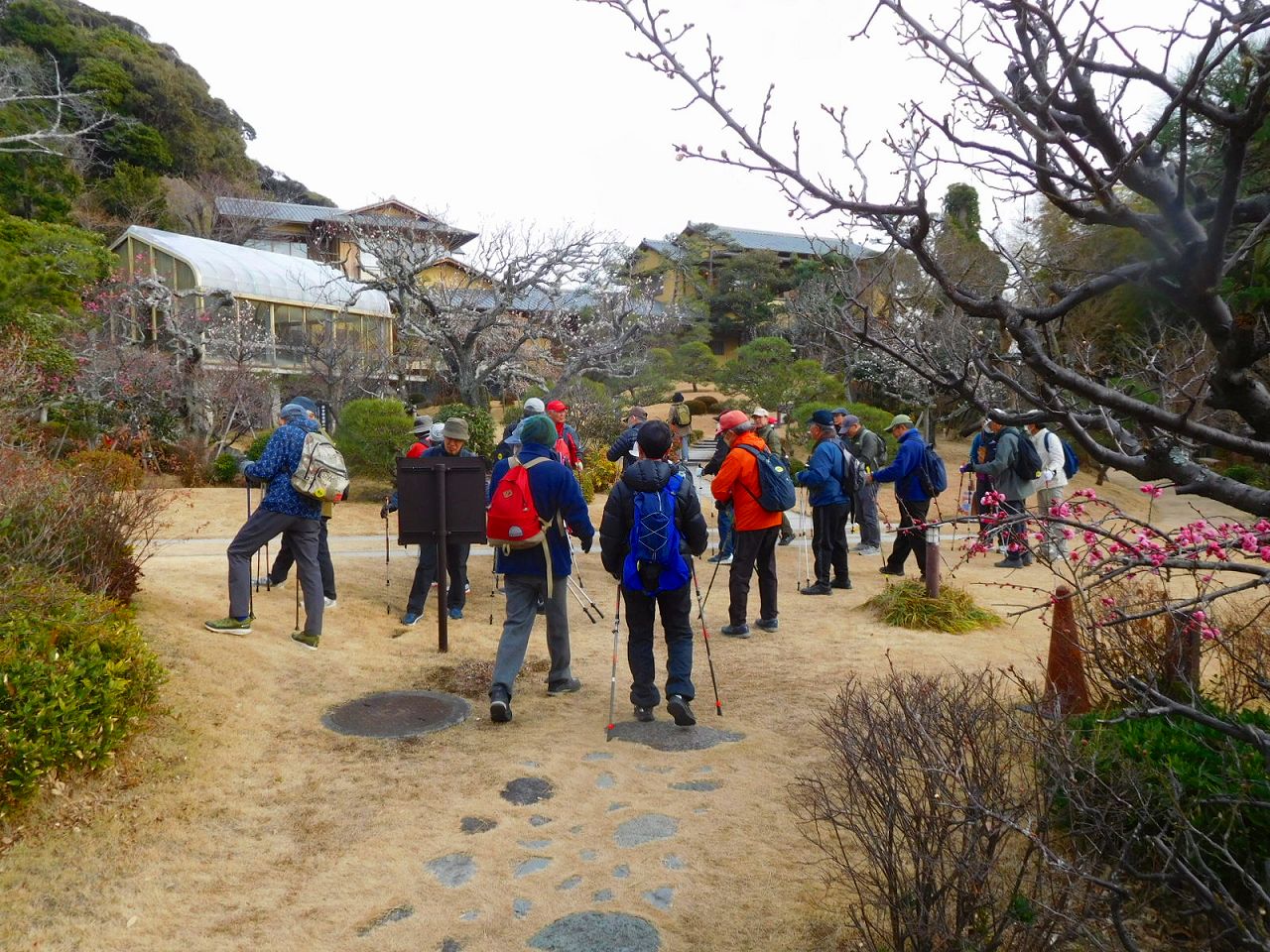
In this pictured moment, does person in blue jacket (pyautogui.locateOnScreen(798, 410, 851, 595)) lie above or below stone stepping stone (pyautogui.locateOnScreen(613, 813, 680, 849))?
above

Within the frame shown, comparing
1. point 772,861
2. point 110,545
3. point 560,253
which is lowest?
point 772,861

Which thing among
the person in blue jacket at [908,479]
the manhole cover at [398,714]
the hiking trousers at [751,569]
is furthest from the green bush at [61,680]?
the person in blue jacket at [908,479]

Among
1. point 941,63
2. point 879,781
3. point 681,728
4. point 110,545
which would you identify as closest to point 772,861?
point 879,781

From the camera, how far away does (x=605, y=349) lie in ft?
61.1

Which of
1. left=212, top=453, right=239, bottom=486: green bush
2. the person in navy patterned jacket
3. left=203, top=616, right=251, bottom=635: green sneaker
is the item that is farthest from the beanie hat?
left=212, top=453, right=239, bottom=486: green bush

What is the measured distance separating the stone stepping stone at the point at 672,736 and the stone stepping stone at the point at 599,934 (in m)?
1.68

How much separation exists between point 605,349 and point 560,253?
7.35 ft

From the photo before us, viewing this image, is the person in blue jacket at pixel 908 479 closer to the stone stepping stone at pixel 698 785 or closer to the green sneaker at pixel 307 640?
the stone stepping stone at pixel 698 785

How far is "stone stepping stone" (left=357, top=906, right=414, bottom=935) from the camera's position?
315cm

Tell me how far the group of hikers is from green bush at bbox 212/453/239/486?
8.67 metres

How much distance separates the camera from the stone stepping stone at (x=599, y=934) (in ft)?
10.0

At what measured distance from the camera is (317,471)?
20.6ft

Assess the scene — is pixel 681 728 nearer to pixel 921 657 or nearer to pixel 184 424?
pixel 921 657

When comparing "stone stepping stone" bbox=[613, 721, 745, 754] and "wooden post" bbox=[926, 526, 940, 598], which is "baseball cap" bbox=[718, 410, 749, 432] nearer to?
"wooden post" bbox=[926, 526, 940, 598]
